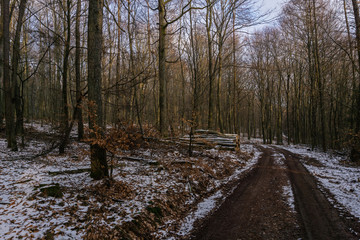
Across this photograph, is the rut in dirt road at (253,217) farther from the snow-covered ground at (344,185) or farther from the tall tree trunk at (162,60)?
the tall tree trunk at (162,60)

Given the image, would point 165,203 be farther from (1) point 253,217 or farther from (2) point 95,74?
(2) point 95,74

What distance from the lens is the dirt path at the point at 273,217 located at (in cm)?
407

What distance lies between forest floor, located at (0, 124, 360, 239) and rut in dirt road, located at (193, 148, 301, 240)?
0.02 meters

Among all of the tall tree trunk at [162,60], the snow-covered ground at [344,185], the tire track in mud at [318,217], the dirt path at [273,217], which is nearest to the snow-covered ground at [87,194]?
the dirt path at [273,217]

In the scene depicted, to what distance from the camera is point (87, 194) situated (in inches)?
192

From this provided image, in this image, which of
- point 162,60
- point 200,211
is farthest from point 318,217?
point 162,60

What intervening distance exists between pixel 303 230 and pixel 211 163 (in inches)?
225

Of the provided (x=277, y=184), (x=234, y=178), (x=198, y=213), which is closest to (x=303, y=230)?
(x=198, y=213)

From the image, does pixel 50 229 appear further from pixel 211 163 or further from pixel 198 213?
pixel 211 163

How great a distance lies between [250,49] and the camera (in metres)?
27.7

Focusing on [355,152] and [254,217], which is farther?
[355,152]

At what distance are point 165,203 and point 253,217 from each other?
90.7 inches

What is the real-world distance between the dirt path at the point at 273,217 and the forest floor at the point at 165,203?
0.02 m

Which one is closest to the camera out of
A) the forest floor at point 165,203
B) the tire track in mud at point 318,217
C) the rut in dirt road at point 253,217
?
the forest floor at point 165,203
